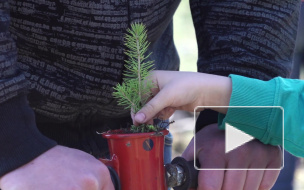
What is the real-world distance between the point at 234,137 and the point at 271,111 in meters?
0.10

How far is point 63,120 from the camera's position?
1.08 metres

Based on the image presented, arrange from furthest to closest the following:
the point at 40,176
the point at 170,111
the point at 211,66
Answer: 1. the point at 211,66
2. the point at 170,111
3. the point at 40,176

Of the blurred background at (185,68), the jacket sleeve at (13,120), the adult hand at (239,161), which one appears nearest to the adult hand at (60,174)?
the jacket sleeve at (13,120)

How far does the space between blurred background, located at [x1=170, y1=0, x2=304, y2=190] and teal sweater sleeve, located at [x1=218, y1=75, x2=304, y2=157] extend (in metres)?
1.73

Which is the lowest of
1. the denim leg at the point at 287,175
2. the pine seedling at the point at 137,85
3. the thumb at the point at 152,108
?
the denim leg at the point at 287,175

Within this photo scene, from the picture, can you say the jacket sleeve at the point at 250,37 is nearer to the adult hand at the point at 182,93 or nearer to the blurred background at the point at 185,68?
the adult hand at the point at 182,93

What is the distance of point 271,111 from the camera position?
0.93 meters

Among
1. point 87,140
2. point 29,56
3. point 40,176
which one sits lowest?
point 87,140

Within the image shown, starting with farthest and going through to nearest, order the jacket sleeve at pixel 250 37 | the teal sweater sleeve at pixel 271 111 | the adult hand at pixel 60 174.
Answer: the jacket sleeve at pixel 250 37 < the teal sweater sleeve at pixel 271 111 < the adult hand at pixel 60 174

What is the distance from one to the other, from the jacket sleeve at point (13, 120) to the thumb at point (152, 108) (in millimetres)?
143

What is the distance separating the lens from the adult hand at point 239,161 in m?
0.95

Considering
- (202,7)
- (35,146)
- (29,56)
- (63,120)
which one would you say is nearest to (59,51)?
(29,56)

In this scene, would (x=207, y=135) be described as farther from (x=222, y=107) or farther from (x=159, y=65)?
(x=159, y=65)

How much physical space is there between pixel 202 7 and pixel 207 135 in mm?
342
